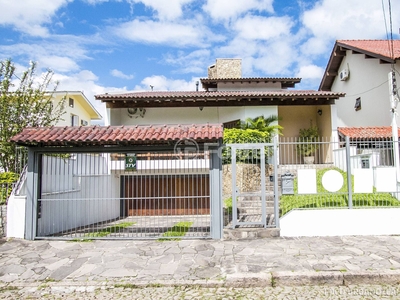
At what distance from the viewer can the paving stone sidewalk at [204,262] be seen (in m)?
4.75

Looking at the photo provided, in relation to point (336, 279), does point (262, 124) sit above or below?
above

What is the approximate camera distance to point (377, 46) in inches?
609

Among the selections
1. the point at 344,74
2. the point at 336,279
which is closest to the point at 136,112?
the point at 336,279

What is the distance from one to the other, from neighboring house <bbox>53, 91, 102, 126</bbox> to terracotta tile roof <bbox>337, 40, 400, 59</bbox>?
18.4 meters

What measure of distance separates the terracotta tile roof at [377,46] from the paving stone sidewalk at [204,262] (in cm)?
964

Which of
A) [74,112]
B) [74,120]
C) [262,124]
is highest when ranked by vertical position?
[74,112]

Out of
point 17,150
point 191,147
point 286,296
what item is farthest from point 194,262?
point 17,150

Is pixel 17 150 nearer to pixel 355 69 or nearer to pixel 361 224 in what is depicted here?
pixel 361 224

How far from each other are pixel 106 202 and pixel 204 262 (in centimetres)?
629

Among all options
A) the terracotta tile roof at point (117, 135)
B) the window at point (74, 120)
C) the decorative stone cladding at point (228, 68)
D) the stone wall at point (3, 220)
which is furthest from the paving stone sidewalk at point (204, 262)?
the window at point (74, 120)

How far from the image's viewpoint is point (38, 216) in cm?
736

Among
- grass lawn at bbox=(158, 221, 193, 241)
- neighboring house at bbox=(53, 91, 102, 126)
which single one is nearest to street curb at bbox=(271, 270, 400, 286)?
grass lawn at bbox=(158, 221, 193, 241)

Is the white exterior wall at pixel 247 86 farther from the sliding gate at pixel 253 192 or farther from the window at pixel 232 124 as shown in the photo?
the sliding gate at pixel 253 192

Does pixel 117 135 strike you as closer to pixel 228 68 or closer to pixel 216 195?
pixel 216 195
